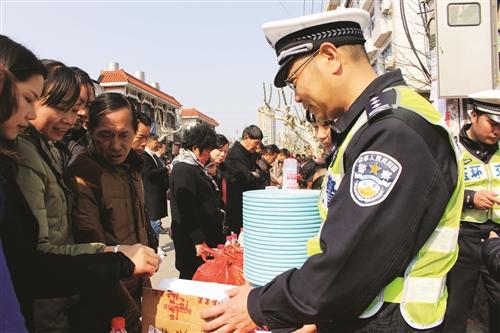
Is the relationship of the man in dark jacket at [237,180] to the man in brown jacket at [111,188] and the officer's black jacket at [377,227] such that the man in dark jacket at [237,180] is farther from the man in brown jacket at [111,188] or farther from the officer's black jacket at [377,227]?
the officer's black jacket at [377,227]

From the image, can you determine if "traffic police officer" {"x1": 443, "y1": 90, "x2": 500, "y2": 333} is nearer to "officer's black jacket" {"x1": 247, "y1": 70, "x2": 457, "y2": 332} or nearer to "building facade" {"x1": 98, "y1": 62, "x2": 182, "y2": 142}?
"officer's black jacket" {"x1": 247, "y1": 70, "x2": 457, "y2": 332}

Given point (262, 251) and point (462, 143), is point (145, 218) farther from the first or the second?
point (462, 143)

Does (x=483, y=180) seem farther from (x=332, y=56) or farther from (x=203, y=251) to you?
(x=332, y=56)

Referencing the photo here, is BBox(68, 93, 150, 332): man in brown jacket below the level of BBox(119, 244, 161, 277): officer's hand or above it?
above

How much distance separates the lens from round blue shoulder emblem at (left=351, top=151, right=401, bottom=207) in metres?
1.09

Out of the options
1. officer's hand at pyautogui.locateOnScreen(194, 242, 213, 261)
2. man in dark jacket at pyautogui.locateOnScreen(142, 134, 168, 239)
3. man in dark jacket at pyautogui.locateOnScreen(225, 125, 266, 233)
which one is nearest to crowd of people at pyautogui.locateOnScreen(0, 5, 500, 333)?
officer's hand at pyautogui.locateOnScreen(194, 242, 213, 261)

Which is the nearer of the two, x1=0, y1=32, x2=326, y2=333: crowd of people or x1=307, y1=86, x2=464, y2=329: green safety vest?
x1=307, y1=86, x2=464, y2=329: green safety vest

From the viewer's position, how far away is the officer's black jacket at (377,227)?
1.10 metres

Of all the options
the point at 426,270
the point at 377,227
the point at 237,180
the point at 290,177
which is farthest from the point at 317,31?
the point at 237,180

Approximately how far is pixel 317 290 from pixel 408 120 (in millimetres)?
535

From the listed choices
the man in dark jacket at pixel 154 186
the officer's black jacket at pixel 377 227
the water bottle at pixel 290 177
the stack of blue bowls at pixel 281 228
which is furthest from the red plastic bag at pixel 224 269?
the man in dark jacket at pixel 154 186

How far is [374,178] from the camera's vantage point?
110 cm

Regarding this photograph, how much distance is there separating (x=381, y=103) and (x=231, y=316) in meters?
0.83

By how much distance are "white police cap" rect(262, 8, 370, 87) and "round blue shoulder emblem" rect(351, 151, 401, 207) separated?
0.47 metres
